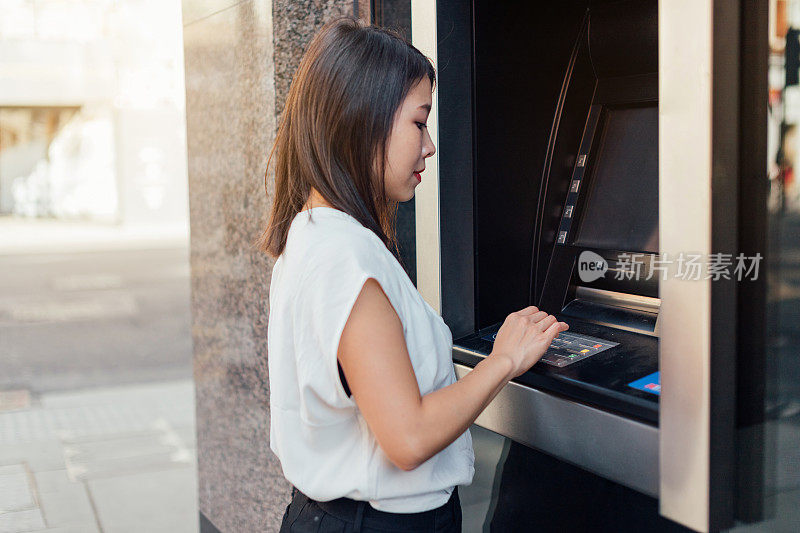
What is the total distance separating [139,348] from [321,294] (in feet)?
22.3

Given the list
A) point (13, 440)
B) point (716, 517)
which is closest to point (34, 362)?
point (13, 440)

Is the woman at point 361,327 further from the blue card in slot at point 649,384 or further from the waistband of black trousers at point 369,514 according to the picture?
the blue card in slot at point 649,384

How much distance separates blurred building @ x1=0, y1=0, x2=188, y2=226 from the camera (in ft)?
63.7

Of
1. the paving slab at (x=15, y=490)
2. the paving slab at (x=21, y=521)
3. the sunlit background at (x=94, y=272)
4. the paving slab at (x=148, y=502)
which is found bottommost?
the paving slab at (x=148, y=502)

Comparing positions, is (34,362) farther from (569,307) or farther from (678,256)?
(678,256)

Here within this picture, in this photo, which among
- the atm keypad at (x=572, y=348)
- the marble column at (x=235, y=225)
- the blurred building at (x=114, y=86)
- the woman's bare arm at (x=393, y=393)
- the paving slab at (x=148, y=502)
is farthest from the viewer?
the blurred building at (x=114, y=86)

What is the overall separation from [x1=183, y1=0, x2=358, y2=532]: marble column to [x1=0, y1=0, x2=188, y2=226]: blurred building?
16.9m

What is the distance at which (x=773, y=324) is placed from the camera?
4.04ft

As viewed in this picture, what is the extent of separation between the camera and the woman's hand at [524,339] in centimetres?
135

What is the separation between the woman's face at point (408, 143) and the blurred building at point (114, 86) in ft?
60.9

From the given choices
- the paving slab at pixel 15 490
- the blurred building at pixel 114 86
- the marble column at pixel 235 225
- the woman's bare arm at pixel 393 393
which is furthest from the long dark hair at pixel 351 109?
the blurred building at pixel 114 86

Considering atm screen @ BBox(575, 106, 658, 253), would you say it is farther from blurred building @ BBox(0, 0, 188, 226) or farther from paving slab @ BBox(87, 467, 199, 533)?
blurred building @ BBox(0, 0, 188, 226)

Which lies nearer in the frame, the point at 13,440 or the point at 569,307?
the point at 569,307

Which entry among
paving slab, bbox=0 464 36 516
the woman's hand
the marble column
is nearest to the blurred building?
paving slab, bbox=0 464 36 516
